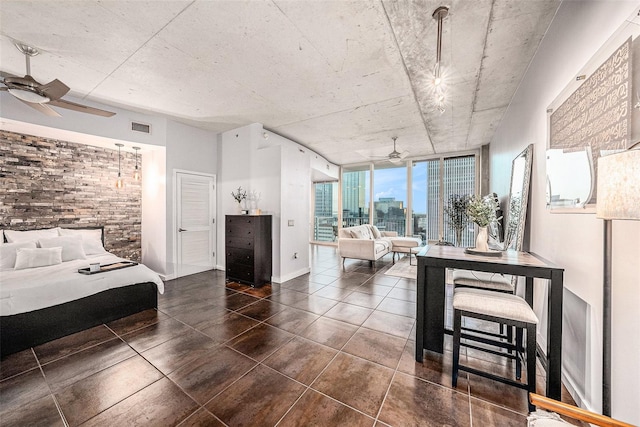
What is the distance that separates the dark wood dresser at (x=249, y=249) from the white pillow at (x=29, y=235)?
8.68 ft

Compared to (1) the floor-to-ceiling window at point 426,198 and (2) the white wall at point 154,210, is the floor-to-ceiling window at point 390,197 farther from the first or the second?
(2) the white wall at point 154,210

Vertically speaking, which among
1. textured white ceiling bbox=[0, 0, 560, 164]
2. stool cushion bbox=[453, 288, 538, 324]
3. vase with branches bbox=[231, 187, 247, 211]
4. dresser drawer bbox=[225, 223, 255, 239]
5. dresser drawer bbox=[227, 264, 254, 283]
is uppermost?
textured white ceiling bbox=[0, 0, 560, 164]

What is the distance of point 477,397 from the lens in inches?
65.6

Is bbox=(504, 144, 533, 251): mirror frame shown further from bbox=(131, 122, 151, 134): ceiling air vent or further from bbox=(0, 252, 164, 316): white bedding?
bbox=(131, 122, 151, 134): ceiling air vent

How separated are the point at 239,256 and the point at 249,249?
1.01 feet

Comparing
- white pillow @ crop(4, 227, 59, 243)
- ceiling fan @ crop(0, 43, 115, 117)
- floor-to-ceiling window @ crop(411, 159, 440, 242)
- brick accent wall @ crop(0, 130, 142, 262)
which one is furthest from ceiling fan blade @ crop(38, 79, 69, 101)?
floor-to-ceiling window @ crop(411, 159, 440, 242)

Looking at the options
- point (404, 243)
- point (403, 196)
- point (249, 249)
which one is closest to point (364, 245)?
point (404, 243)

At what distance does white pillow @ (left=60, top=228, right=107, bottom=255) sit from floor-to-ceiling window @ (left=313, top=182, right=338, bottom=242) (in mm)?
6602

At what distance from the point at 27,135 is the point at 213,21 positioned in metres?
4.06

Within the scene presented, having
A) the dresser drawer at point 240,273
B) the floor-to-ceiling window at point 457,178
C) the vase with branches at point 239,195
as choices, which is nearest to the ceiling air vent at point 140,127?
the vase with branches at point 239,195

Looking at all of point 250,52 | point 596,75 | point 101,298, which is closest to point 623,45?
point 596,75

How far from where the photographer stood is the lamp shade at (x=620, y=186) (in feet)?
2.76

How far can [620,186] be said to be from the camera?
891mm

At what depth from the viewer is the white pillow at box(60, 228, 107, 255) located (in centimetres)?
385
